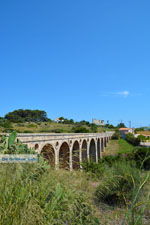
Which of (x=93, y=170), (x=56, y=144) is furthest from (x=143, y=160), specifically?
(x=56, y=144)

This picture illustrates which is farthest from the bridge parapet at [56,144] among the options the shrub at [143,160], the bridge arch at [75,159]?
the shrub at [143,160]

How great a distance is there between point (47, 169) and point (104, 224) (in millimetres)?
963

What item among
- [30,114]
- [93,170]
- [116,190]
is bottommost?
[93,170]

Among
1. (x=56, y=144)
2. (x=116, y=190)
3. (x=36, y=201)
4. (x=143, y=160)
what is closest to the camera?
(x=143, y=160)

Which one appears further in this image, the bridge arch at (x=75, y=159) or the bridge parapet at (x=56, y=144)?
the bridge parapet at (x=56, y=144)

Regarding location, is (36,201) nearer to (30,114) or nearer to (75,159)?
(75,159)

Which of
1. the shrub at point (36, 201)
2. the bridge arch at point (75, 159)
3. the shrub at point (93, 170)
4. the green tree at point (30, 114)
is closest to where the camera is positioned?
the shrub at point (36, 201)

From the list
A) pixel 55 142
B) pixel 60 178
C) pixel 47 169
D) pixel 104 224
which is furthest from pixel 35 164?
pixel 55 142

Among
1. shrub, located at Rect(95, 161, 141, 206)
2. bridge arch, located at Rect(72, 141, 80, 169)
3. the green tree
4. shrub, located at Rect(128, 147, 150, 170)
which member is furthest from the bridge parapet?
the green tree

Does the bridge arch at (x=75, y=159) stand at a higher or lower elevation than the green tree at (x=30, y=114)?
lower

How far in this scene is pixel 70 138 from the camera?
1689 cm

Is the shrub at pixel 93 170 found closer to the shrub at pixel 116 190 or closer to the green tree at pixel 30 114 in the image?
the shrub at pixel 116 190

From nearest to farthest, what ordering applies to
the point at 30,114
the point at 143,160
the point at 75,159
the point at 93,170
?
1. the point at 143,160
2. the point at 75,159
3. the point at 93,170
4. the point at 30,114

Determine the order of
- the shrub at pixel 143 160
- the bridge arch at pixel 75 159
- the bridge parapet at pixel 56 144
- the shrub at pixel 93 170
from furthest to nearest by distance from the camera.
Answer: the shrub at pixel 93 170
the bridge parapet at pixel 56 144
the bridge arch at pixel 75 159
the shrub at pixel 143 160
